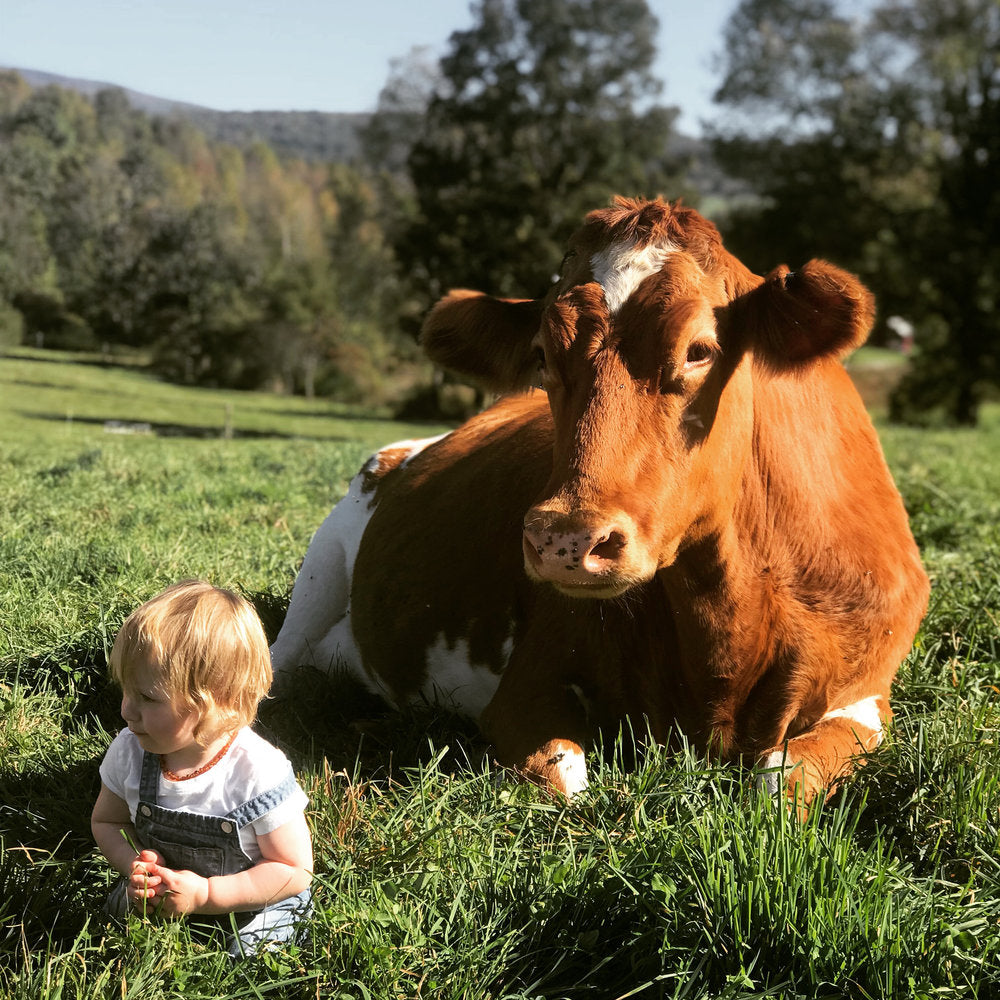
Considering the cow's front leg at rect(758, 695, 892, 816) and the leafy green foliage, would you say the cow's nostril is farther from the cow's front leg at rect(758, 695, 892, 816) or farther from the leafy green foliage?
the leafy green foliage

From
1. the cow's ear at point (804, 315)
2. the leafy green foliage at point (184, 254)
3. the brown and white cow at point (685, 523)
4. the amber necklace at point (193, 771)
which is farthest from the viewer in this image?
the leafy green foliage at point (184, 254)

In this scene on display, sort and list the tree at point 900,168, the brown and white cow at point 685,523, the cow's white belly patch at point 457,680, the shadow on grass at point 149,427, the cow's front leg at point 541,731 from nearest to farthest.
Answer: the brown and white cow at point 685,523, the cow's front leg at point 541,731, the cow's white belly patch at point 457,680, the shadow on grass at point 149,427, the tree at point 900,168

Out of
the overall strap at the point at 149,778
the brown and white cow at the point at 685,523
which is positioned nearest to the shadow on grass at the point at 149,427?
the brown and white cow at the point at 685,523

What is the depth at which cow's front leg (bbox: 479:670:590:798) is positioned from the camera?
3.32 metres

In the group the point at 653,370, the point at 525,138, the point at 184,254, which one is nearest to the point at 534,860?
the point at 653,370

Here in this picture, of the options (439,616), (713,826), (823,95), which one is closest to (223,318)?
(823,95)

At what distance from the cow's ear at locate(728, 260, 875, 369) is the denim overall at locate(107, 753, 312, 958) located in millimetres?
1932

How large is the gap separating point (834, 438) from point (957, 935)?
1887mm

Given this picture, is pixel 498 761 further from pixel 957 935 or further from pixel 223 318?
pixel 223 318

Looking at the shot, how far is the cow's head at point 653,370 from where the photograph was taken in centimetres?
276

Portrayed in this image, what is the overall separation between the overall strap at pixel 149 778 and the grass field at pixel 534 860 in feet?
1.05

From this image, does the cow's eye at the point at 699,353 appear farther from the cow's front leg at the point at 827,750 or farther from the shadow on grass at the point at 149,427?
the shadow on grass at the point at 149,427

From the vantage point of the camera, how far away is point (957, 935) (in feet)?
7.97

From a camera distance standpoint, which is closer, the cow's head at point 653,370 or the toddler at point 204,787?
the toddler at point 204,787
